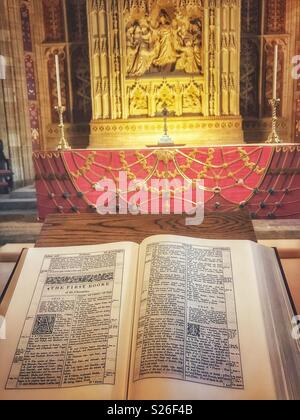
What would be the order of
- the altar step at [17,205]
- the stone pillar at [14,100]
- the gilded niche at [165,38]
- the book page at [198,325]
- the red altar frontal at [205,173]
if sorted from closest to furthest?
the book page at [198,325], the red altar frontal at [205,173], the altar step at [17,205], the stone pillar at [14,100], the gilded niche at [165,38]

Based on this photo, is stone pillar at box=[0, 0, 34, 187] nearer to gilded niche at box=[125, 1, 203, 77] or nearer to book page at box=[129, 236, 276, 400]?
gilded niche at box=[125, 1, 203, 77]

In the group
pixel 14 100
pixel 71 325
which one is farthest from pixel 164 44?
pixel 71 325

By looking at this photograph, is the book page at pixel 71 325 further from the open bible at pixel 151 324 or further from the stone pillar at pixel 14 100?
the stone pillar at pixel 14 100

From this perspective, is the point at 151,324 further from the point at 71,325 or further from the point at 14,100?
the point at 14,100

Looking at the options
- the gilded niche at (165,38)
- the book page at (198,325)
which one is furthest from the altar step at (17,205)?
the book page at (198,325)

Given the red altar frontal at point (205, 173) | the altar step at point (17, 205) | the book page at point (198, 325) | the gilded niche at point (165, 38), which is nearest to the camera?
the book page at point (198, 325)

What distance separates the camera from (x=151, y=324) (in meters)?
0.84

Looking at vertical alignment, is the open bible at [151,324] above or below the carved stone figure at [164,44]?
below

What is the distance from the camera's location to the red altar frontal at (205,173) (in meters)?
3.45

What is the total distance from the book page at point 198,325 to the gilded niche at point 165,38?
5.43 metres

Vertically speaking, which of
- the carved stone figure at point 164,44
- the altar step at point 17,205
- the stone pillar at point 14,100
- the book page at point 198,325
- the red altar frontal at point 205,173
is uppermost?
the carved stone figure at point 164,44

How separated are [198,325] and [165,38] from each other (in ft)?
19.0

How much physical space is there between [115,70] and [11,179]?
2245 millimetres

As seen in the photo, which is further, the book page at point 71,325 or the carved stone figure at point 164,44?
the carved stone figure at point 164,44
